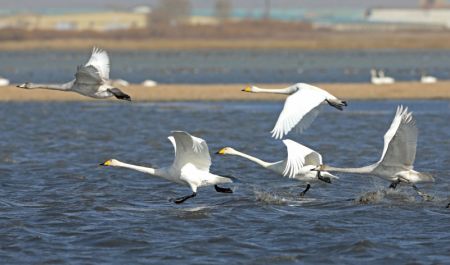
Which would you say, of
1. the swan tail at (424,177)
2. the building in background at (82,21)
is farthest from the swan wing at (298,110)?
the building in background at (82,21)

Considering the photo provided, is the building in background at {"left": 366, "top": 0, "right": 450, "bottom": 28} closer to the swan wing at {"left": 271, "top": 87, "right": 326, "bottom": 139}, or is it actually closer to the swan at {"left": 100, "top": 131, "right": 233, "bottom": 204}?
the swan wing at {"left": 271, "top": 87, "right": 326, "bottom": 139}

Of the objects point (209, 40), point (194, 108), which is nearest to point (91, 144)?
point (194, 108)

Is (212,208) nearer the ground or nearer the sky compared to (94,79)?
nearer the ground

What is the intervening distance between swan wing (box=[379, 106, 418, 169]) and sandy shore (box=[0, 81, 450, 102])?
16850 millimetres

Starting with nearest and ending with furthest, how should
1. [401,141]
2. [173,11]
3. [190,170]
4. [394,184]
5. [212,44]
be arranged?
[401,141], [190,170], [394,184], [212,44], [173,11]

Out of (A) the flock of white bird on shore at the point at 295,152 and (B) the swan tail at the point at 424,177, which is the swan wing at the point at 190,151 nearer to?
Result: (A) the flock of white bird on shore at the point at 295,152

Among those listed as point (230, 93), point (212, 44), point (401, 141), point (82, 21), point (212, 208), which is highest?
point (401, 141)

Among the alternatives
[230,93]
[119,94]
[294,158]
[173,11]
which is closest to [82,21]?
[173,11]

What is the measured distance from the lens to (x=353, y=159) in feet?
61.5

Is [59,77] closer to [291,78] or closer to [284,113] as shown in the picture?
[291,78]

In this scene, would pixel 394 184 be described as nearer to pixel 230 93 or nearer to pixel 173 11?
pixel 230 93

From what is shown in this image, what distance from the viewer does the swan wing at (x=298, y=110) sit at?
12.9m

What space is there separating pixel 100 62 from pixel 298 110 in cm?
292

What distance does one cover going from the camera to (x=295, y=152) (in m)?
13.6
